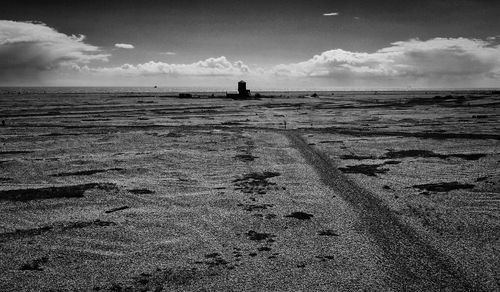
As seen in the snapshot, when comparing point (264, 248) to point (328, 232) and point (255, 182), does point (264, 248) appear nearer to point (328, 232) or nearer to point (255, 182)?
point (328, 232)

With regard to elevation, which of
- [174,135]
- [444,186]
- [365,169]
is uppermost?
[174,135]

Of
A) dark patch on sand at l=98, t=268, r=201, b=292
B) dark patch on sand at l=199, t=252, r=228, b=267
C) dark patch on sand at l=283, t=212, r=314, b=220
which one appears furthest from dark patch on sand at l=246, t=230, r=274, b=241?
dark patch on sand at l=98, t=268, r=201, b=292

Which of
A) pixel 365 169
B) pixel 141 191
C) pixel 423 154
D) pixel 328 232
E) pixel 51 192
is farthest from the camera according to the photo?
pixel 423 154

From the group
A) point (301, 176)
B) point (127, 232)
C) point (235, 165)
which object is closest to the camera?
point (127, 232)

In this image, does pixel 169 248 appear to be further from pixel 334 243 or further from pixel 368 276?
pixel 368 276

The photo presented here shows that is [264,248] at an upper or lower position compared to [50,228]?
lower

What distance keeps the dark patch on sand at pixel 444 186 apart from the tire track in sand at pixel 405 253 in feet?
6.11

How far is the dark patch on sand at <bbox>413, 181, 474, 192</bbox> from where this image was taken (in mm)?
9875

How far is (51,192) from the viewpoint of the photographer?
966 centimetres

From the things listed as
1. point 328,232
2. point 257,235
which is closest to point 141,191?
point 257,235

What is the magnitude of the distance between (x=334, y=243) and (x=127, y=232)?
4.18m

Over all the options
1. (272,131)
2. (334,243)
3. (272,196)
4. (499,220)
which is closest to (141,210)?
(272,196)

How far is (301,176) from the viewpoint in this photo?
11484mm

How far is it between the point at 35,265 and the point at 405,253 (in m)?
6.34
